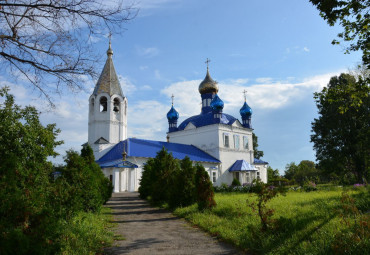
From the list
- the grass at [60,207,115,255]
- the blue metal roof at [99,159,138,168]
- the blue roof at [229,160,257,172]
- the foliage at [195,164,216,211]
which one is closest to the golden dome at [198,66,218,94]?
the blue roof at [229,160,257,172]

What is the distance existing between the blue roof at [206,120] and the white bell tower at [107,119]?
1074 centimetres

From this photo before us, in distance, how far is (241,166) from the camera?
35219 mm

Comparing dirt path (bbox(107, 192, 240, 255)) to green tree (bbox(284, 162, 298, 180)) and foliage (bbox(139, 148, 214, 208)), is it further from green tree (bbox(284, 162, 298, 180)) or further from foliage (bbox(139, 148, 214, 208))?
green tree (bbox(284, 162, 298, 180))

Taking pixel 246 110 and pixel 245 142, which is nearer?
pixel 245 142

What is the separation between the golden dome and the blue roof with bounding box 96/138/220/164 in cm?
776

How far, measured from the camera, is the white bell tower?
28.6m

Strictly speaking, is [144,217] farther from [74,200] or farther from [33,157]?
[33,157]

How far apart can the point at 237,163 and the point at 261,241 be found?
100.0ft

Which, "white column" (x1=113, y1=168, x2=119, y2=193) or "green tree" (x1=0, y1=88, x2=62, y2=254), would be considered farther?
"white column" (x1=113, y1=168, x2=119, y2=193)

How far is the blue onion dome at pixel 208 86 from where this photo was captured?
38.7 metres

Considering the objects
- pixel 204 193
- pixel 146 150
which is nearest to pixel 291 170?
pixel 146 150

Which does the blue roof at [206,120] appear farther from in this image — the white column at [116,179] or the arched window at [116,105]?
the white column at [116,179]

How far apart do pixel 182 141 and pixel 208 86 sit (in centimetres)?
775

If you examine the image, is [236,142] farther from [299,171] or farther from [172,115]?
[299,171]
